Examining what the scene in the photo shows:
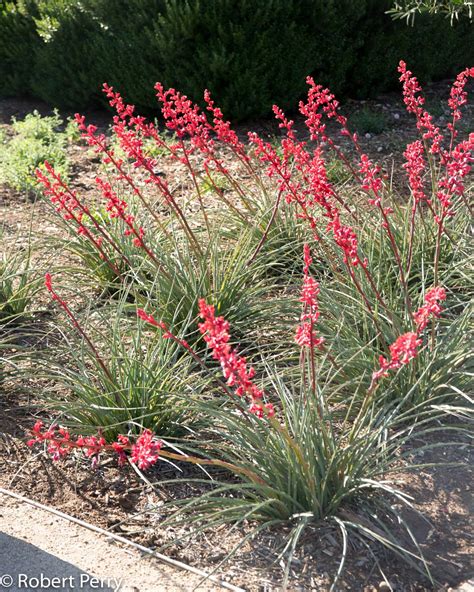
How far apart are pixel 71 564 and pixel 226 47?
19.9ft

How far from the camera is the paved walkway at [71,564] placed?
114 inches

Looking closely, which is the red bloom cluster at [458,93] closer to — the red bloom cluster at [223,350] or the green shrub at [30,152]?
the red bloom cluster at [223,350]

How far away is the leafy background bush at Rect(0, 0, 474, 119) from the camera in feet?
26.2

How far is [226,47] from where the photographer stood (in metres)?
8.05

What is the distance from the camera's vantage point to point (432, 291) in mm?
2898

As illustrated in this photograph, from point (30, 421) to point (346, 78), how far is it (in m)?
6.00

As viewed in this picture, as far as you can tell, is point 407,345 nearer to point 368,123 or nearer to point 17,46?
point 368,123

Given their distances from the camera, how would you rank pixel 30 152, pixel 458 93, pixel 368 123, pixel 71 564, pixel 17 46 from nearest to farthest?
1. pixel 71 564
2. pixel 458 93
3. pixel 30 152
4. pixel 368 123
5. pixel 17 46

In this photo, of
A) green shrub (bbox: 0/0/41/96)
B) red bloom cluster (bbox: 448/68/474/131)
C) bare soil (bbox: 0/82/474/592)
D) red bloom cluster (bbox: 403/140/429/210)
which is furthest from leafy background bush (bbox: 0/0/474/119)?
bare soil (bbox: 0/82/474/592)

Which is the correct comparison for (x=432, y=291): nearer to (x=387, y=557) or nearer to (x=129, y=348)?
(x=387, y=557)

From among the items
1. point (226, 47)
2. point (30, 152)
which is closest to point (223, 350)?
point (30, 152)

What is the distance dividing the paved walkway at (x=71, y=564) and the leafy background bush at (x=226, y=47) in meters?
5.63

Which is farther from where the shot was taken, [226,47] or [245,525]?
[226,47]

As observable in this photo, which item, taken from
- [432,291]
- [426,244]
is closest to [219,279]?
[426,244]
